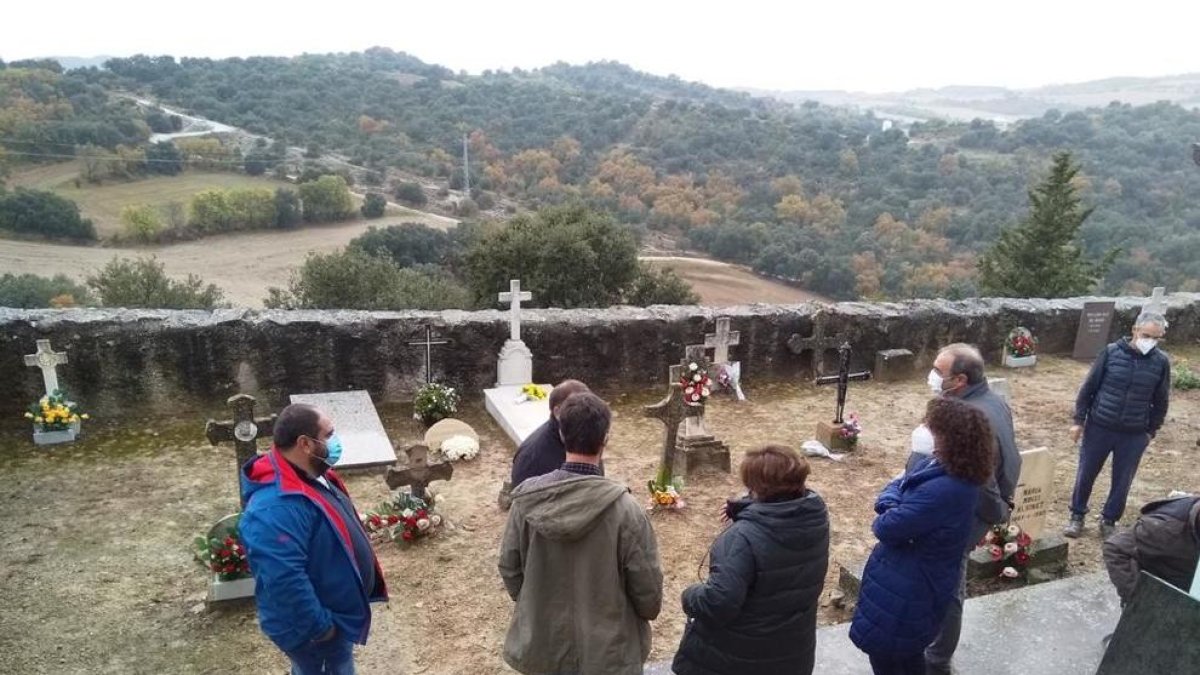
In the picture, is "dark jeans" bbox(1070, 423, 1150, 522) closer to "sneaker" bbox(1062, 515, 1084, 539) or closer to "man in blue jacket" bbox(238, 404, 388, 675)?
"sneaker" bbox(1062, 515, 1084, 539)

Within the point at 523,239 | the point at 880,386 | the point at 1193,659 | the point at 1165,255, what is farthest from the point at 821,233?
the point at 1193,659

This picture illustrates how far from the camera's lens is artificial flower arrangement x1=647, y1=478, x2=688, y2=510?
5453 mm

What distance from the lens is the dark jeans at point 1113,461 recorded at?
4.84 metres

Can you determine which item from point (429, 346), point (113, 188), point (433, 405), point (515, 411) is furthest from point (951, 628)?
point (113, 188)

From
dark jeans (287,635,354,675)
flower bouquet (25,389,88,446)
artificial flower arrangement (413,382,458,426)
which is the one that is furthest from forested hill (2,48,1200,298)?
dark jeans (287,635,354,675)

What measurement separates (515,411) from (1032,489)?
3.90 m

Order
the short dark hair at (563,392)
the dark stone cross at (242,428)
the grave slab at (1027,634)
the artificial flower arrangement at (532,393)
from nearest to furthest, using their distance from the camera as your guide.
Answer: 1. the short dark hair at (563,392)
2. the grave slab at (1027,634)
3. the dark stone cross at (242,428)
4. the artificial flower arrangement at (532,393)

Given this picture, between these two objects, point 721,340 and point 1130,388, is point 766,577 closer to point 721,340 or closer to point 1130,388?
point 1130,388

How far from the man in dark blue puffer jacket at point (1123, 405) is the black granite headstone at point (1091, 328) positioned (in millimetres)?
5011

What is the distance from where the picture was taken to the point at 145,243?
120ft

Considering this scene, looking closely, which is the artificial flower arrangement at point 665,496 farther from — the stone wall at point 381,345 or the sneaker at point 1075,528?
the sneaker at point 1075,528

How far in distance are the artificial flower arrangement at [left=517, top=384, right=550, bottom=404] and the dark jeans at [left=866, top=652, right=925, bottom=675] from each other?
4.29 meters

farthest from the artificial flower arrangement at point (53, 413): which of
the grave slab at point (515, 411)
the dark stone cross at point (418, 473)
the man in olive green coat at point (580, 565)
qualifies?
the man in olive green coat at point (580, 565)

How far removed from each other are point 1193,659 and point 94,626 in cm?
454
